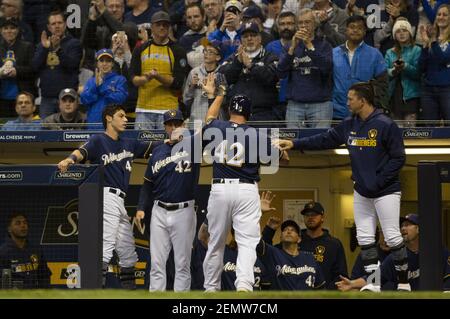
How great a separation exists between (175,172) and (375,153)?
201cm

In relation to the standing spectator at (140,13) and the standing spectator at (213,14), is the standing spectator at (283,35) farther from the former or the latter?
the standing spectator at (140,13)

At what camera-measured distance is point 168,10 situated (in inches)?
587

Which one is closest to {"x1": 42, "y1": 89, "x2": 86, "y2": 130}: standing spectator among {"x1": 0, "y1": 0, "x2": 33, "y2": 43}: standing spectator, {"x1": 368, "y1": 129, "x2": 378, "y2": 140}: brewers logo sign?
{"x1": 0, "y1": 0, "x2": 33, "y2": 43}: standing spectator

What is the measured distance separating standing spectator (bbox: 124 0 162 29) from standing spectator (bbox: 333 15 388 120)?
8.77 ft

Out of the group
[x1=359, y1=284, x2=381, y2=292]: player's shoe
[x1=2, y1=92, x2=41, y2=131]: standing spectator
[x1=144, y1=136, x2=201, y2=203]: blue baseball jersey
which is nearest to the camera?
[x1=359, y1=284, x2=381, y2=292]: player's shoe

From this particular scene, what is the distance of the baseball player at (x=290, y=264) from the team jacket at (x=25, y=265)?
234 centimetres

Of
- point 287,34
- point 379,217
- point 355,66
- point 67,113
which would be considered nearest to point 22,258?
point 67,113

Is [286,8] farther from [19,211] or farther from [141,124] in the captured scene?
[19,211]

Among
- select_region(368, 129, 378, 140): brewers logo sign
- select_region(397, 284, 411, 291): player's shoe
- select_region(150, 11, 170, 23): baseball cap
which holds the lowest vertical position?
select_region(397, 284, 411, 291): player's shoe

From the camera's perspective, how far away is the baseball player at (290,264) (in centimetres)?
1150

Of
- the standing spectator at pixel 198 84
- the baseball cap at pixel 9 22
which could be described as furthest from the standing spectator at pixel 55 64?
the standing spectator at pixel 198 84

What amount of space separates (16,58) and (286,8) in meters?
3.33

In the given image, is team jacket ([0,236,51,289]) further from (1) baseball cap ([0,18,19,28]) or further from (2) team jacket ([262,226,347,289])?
(1) baseball cap ([0,18,19,28])

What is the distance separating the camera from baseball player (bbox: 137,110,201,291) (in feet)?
36.7
